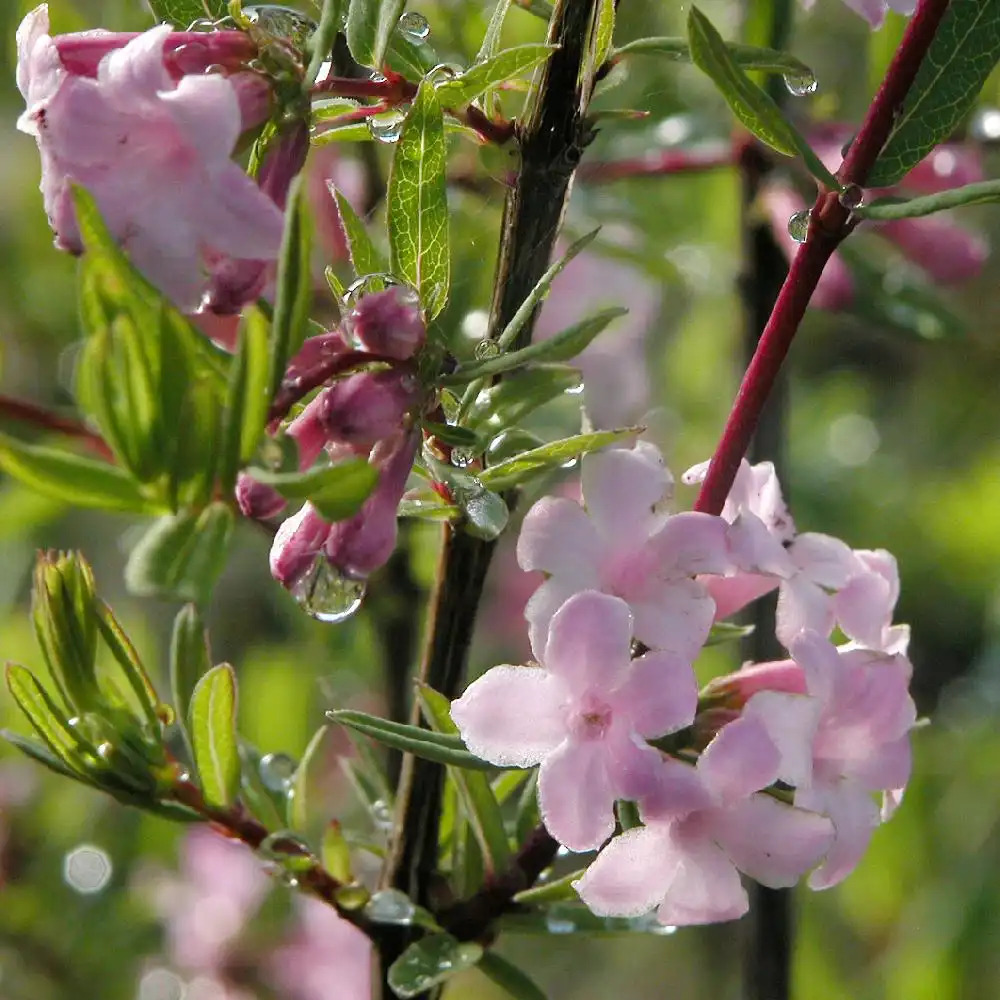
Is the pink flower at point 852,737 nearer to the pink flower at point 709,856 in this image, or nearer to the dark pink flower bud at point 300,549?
the pink flower at point 709,856

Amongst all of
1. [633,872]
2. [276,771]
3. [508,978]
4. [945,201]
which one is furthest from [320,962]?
[945,201]

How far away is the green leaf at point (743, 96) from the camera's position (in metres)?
0.56

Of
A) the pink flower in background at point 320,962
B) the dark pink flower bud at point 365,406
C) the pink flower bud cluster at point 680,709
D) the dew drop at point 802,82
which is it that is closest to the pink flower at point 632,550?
the pink flower bud cluster at point 680,709

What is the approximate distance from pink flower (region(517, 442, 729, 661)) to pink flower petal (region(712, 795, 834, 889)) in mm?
85

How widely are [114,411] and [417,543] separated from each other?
37.3 inches

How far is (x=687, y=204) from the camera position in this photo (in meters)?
1.83

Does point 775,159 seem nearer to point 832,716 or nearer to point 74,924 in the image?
point 832,716

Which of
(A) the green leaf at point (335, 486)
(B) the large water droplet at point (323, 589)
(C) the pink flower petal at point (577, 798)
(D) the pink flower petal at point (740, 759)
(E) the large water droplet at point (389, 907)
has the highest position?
(A) the green leaf at point (335, 486)

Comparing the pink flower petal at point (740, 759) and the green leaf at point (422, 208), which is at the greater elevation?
the green leaf at point (422, 208)

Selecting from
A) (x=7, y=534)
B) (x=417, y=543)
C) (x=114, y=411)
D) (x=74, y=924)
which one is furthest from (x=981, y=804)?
(x=114, y=411)

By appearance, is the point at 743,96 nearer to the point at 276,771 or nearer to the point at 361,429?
the point at 361,429

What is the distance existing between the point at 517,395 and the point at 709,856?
0.23 m

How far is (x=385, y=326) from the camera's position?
1.96 feet

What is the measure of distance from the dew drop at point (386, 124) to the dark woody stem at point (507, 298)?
0.06m
